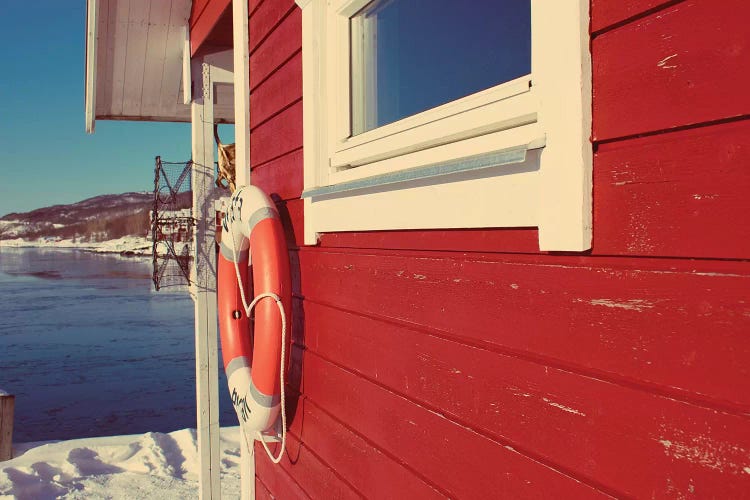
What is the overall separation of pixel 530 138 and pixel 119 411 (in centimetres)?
1019

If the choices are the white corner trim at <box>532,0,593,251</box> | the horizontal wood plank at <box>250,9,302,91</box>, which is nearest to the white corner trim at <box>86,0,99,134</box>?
the horizontal wood plank at <box>250,9,302,91</box>

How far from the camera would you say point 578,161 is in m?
1.06

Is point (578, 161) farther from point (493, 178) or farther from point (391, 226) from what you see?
point (391, 226)

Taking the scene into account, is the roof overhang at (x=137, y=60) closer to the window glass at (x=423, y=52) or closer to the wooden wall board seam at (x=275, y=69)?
the wooden wall board seam at (x=275, y=69)

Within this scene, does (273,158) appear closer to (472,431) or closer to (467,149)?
(467,149)

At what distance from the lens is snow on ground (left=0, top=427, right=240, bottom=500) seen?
4566 millimetres

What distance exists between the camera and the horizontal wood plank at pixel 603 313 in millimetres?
844

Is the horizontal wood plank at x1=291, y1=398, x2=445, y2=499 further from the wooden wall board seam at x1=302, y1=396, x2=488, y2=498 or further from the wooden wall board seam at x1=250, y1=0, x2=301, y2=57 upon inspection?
the wooden wall board seam at x1=250, y1=0, x2=301, y2=57

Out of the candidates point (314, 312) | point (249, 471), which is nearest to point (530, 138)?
point (314, 312)

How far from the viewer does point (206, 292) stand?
3.78m

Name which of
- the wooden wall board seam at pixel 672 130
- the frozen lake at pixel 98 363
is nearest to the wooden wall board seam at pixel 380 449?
the wooden wall board seam at pixel 672 130

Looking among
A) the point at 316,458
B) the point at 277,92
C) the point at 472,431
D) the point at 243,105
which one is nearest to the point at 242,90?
the point at 243,105

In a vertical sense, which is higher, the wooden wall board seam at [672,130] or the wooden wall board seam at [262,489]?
the wooden wall board seam at [672,130]

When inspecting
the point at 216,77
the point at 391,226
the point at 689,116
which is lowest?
the point at 391,226
